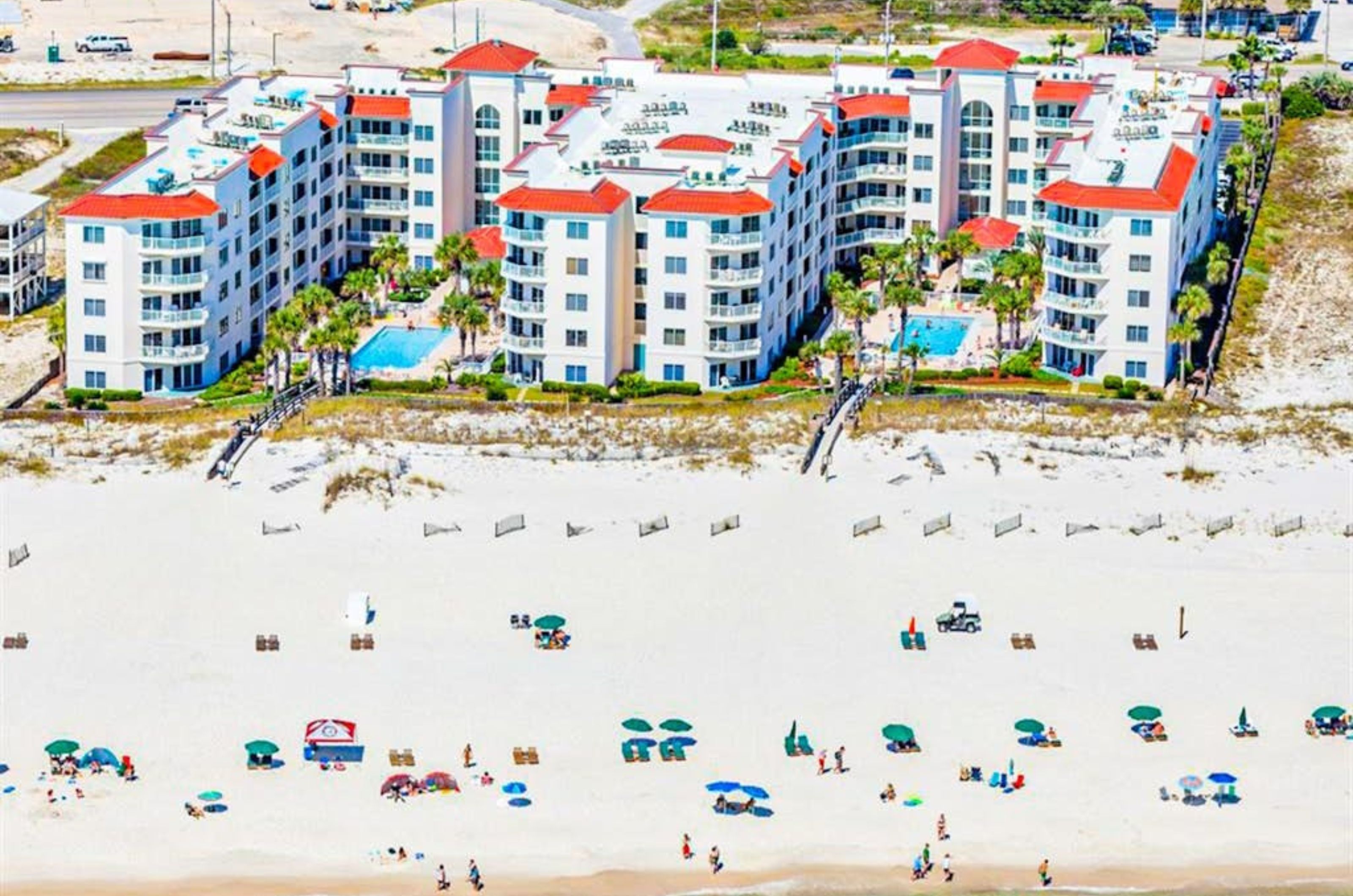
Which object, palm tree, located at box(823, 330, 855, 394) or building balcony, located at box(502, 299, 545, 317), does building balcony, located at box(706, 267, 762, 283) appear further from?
building balcony, located at box(502, 299, 545, 317)

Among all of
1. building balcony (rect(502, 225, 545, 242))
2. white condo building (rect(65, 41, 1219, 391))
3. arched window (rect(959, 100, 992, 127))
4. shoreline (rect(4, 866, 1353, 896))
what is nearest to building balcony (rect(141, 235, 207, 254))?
white condo building (rect(65, 41, 1219, 391))

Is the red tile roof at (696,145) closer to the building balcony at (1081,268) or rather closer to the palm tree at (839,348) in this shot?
the palm tree at (839,348)

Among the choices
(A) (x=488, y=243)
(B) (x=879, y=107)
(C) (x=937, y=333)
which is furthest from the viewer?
(B) (x=879, y=107)

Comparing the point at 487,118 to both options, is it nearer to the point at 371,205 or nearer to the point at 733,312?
the point at 371,205

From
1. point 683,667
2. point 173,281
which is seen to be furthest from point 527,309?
point 683,667

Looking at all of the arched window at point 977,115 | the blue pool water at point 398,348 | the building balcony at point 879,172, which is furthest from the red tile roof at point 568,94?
the arched window at point 977,115

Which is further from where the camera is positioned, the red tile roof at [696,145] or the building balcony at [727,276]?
the red tile roof at [696,145]
